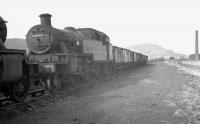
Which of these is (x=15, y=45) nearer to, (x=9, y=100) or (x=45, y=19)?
(x=45, y=19)

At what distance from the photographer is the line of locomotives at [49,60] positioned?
7.28 metres

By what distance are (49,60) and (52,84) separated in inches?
59.2

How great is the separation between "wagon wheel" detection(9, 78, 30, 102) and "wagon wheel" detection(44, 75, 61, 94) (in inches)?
94.4

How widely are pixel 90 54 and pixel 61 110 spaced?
25.7ft

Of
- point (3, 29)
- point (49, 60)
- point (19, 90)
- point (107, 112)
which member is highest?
point (3, 29)

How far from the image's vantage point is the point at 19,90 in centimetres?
791

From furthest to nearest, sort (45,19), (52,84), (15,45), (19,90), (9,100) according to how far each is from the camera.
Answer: (15,45) → (45,19) → (52,84) → (19,90) → (9,100)

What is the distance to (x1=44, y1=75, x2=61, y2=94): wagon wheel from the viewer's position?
10.6 metres

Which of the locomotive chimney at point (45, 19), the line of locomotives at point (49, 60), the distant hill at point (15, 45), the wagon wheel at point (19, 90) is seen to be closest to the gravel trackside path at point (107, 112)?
the wagon wheel at point (19, 90)

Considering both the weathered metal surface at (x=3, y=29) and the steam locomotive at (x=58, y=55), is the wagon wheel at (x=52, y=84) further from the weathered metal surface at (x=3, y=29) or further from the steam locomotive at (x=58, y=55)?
the weathered metal surface at (x=3, y=29)

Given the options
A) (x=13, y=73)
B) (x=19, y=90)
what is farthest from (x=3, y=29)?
(x=19, y=90)

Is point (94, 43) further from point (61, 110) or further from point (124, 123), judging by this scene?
point (124, 123)

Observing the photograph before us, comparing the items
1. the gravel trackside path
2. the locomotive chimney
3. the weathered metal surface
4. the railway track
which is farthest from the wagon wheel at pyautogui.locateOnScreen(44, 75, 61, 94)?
the weathered metal surface

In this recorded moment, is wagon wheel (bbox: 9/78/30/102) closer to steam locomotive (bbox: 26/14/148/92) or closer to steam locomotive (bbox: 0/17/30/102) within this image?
steam locomotive (bbox: 0/17/30/102)
